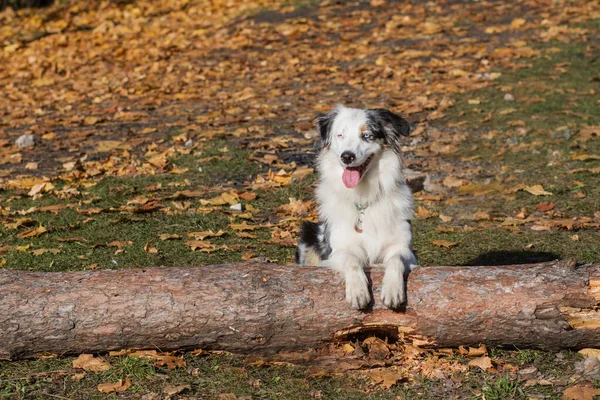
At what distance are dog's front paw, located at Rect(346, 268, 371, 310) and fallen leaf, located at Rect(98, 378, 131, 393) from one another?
131 centimetres

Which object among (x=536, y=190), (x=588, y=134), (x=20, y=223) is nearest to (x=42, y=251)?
(x=20, y=223)

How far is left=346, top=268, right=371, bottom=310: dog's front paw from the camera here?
14.2 ft

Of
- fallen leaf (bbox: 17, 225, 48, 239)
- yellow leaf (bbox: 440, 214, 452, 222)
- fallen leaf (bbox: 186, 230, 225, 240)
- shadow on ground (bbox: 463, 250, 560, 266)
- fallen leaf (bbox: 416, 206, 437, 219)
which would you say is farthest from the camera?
fallen leaf (bbox: 416, 206, 437, 219)

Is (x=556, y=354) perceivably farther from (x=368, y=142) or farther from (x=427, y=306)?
(x=368, y=142)

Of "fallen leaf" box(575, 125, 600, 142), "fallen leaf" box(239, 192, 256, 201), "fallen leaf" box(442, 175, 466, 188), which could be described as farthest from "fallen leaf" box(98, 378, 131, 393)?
"fallen leaf" box(575, 125, 600, 142)

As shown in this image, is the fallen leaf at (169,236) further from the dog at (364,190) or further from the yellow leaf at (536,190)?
the yellow leaf at (536,190)

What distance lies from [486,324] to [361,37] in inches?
426

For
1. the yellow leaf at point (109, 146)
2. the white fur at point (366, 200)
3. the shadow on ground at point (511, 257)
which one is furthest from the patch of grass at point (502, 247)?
the yellow leaf at point (109, 146)

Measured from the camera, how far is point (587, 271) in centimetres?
427

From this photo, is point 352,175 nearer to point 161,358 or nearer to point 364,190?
point 364,190

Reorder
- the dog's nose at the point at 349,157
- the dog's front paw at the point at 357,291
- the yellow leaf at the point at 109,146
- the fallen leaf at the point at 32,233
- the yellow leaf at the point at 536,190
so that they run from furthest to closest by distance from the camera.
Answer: the yellow leaf at the point at 109,146
the yellow leaf at the point at 536,190
the fallen leaf at the point at 32,233
the dog's nose at the point at 349,157
the dog's front paw at the point at 357,291

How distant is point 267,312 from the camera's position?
4.36m

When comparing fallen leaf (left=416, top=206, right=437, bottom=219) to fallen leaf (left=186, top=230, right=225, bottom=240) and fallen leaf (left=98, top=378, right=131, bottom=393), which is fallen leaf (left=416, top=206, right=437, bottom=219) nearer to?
fallen leaf (left=186, top=230, right=225, bottom=240)

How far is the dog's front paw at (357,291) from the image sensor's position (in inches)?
170
